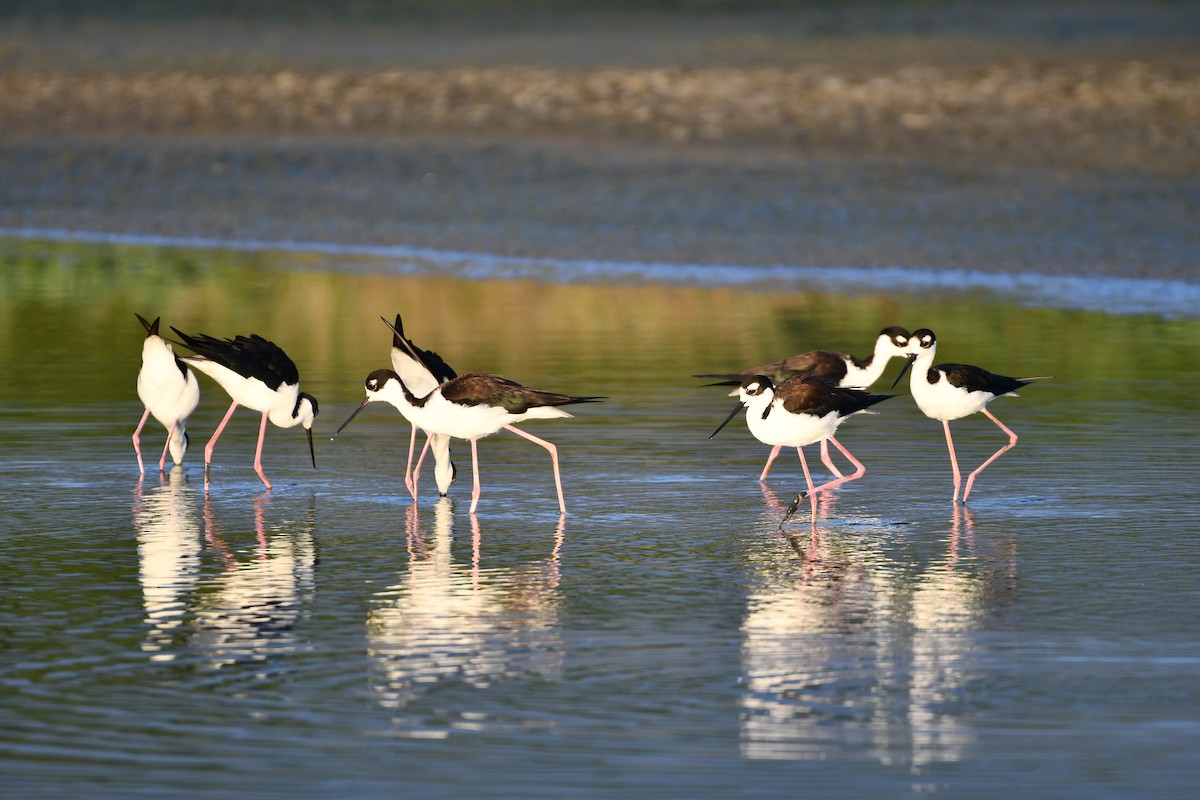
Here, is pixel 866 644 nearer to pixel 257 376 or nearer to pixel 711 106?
pixel 257 376

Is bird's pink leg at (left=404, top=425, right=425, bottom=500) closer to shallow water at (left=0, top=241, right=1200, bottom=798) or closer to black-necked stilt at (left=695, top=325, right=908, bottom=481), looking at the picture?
shallow water at (left=0, top=241, right=1200, bottom=798)

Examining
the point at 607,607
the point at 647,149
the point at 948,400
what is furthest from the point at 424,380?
the point at 647,149

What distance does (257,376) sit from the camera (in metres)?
10.9

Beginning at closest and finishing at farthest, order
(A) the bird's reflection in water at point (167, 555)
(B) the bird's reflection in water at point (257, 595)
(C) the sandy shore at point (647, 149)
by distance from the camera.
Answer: (B) the bird's reflection in water at point (257, 595) < (A) the bird's reflection in water at point (167, 555) < (C) the sandy shore at point (647, 149)

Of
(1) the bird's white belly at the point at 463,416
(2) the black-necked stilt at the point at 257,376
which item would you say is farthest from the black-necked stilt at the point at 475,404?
(2) the black-necked stilt at the point at 257,376

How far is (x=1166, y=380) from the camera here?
1479 cm

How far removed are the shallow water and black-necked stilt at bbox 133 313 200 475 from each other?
319mm

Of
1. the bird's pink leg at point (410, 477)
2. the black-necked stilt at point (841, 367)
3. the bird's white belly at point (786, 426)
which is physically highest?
the black-necked stilt at point (841, 367)

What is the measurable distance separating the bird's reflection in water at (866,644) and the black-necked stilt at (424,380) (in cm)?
196

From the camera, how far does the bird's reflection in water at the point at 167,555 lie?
7.40m

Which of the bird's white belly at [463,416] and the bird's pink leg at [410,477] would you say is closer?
the bird's white belly at [463,416]

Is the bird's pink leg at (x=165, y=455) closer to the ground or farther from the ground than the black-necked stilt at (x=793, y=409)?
closer to the ground

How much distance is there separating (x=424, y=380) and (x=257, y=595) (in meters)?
3.15

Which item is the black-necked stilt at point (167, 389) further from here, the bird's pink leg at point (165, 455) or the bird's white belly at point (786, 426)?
the bird's white belly at point (786, 426)
